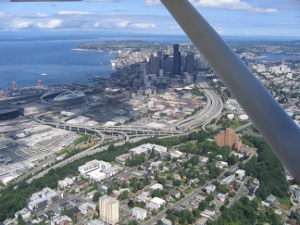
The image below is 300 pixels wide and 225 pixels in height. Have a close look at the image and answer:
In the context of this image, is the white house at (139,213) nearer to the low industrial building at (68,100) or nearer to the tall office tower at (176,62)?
the low industrial building at (68,100)

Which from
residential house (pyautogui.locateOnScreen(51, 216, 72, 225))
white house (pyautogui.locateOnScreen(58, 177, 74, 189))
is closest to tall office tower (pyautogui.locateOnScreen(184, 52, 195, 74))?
white house (pyautogui.locateOnScreen(58, 177, 74, 189))

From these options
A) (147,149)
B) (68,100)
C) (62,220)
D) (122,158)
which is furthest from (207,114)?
(62,220)

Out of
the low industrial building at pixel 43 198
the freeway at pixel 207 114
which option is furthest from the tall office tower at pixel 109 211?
the freeway at pixel 207 114

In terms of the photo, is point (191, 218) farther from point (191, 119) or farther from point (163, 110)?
point (163, 110)

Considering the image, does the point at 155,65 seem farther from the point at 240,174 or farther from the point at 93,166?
the point at 240,174

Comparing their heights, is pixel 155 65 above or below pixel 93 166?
above

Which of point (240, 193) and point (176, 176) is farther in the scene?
point (176, 176)

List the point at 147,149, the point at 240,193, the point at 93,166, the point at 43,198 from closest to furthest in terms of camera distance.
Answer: the point at 43,198 < the point at 240,193 < the point at 93,166 < the point at 147,149

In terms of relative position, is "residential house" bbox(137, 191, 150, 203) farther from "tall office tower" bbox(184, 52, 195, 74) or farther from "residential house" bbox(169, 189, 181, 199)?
"tall office tower" bbox(184, 52, 195, 74)

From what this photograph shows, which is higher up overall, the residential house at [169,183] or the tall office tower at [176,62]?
the tall office tower at [176,62]
